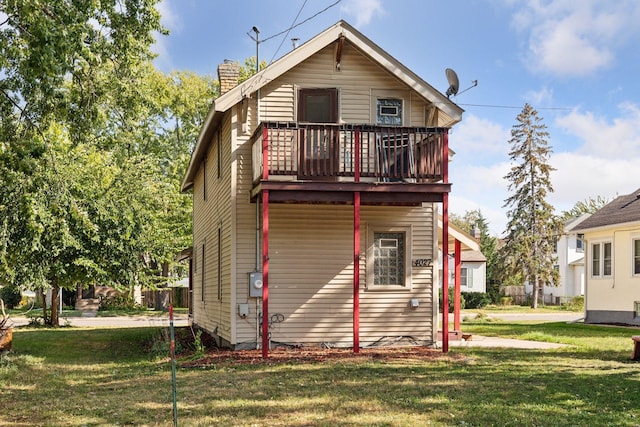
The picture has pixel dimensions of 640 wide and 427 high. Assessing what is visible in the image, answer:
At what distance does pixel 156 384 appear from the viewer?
36.7 ft

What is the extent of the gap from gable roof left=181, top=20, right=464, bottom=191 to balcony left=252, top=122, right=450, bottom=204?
41.0 inches

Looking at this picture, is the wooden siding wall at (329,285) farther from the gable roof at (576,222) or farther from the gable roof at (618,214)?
the gable roof at (576,222)

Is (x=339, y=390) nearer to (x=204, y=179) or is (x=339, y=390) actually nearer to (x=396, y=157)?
(x=396, y=157)

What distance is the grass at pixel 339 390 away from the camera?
8484 millimetres

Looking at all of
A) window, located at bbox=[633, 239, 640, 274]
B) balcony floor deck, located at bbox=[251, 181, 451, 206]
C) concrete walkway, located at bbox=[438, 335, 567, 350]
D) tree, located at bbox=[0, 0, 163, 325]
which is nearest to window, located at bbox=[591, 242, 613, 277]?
window, located at bbox=[633, 239, 640, 274]

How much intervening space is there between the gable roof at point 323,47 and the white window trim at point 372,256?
9.37 ft

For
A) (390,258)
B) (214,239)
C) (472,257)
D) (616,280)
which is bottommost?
(616,280)

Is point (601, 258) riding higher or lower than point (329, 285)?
higher

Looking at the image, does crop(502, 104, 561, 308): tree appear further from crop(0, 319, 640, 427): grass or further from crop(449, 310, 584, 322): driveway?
crop(0, 319, 640, 427): grass

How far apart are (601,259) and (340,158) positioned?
14.5m

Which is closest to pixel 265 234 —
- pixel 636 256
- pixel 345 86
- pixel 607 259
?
pixel 345 86

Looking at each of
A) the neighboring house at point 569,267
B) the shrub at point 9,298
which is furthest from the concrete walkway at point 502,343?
the neighboring house at point 569,267

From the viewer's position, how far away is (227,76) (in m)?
17.9

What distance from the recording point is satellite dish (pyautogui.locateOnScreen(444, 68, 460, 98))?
52.6ft
